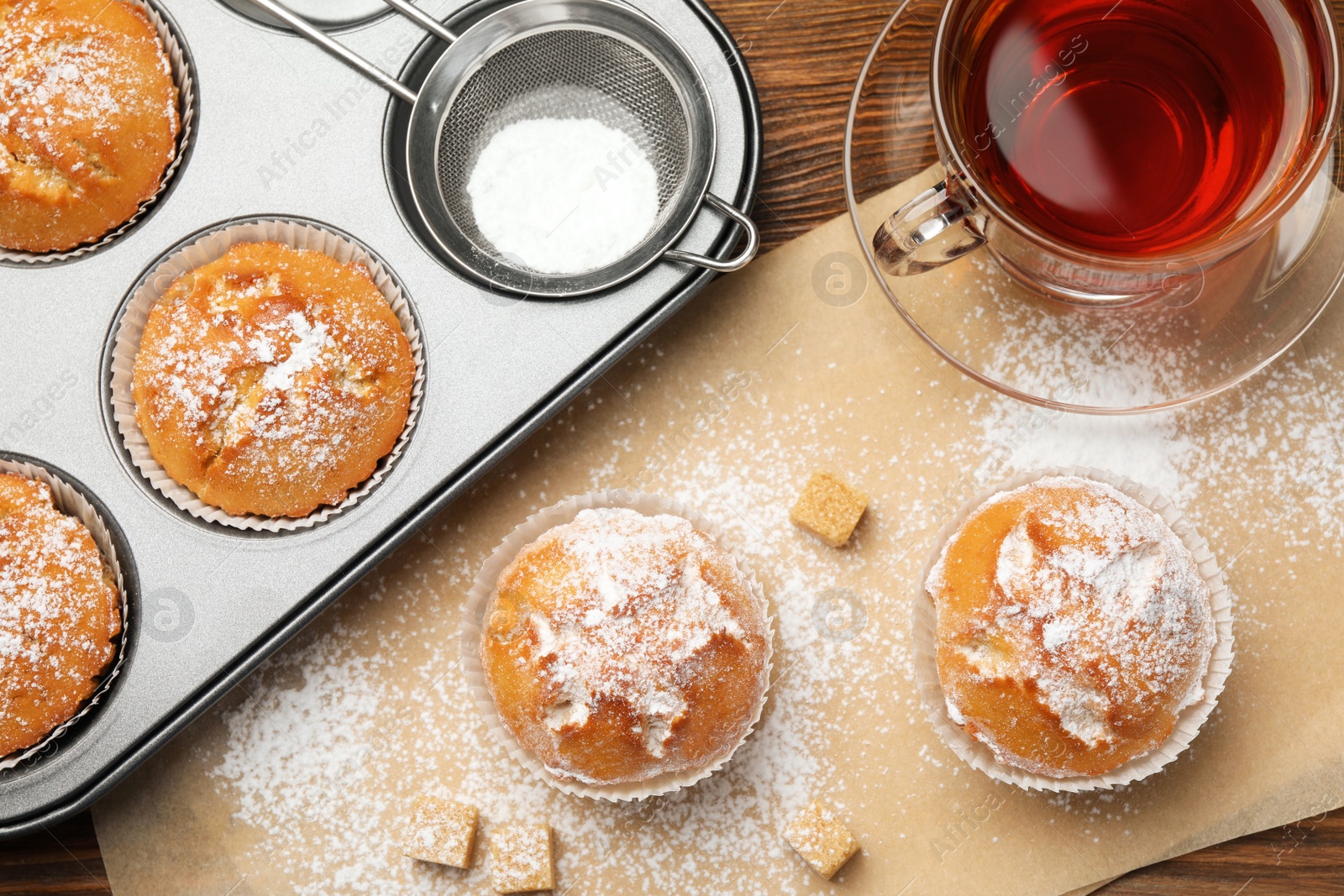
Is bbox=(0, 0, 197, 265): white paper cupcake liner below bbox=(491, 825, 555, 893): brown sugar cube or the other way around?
the other way around

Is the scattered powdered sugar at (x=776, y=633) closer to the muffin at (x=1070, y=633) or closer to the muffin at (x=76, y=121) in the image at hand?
the muffin at (x=1070, y=633)

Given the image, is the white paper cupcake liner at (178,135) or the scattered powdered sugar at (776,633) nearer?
the white paper cupcake liner at (178,135)

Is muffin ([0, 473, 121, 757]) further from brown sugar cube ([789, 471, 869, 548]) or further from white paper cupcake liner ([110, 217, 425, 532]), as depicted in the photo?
brown sugar cube ([789, 471, 869, 548])

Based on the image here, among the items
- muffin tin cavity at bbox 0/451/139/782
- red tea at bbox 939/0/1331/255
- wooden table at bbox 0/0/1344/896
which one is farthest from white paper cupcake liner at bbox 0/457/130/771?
red tea at bbox 939/0/1331/255

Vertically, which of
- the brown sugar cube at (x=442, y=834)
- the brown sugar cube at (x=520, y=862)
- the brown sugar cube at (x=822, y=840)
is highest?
the brown sugar cube at (x=442, y=834)

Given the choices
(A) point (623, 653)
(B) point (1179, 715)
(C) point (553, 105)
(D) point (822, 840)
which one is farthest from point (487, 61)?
(B) point (1179, 715)

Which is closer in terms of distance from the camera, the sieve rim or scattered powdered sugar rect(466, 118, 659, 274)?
the sieve rim

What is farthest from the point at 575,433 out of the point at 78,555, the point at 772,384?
the point at 78,555

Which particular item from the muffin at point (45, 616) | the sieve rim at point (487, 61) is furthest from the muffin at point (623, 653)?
the muffin at point (45, 616)
